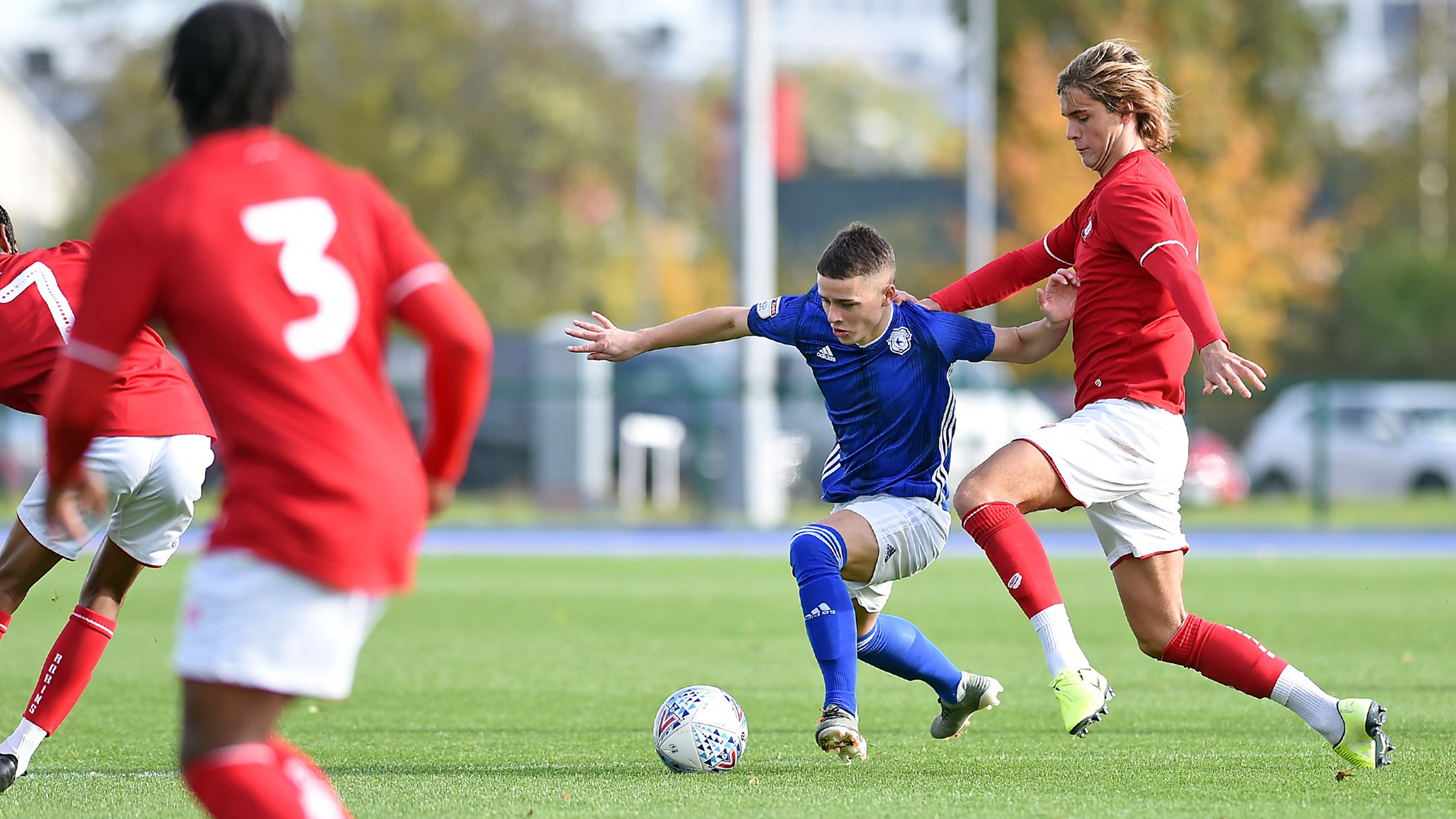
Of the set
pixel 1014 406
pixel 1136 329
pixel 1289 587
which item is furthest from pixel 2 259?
pixel 1014 406

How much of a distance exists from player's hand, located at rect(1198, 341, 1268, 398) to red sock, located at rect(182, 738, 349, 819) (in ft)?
9.64

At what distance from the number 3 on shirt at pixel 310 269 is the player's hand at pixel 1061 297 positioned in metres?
→ 3.00

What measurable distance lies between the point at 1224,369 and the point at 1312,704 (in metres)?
1.15

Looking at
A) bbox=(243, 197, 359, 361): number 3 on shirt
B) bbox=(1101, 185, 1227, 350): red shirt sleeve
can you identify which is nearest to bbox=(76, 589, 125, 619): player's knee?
bbox=(243, 197, 359, 361): number 3 on shirt

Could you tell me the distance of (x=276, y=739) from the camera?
330 centimetres

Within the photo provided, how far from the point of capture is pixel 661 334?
18.7ft

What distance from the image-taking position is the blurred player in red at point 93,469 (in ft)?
17.3

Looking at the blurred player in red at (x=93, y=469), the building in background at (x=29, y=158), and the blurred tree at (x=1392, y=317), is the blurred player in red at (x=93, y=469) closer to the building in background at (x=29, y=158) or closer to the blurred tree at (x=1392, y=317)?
the blurred tree at (x=1392, y=317)

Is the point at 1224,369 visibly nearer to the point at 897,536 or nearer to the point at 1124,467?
the point at 1124,467

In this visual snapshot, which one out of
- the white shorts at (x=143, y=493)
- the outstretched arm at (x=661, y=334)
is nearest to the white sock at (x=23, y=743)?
the white shorts at (x=143, y=493)

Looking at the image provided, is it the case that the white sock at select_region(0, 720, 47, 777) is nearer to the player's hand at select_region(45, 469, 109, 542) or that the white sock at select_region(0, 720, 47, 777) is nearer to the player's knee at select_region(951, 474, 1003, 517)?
the player's hand at select_region(45, 469, 109, 542)

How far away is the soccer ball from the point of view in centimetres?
557

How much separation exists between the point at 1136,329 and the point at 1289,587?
8744 mm

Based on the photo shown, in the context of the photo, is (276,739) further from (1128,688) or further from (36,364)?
(1128,688)
